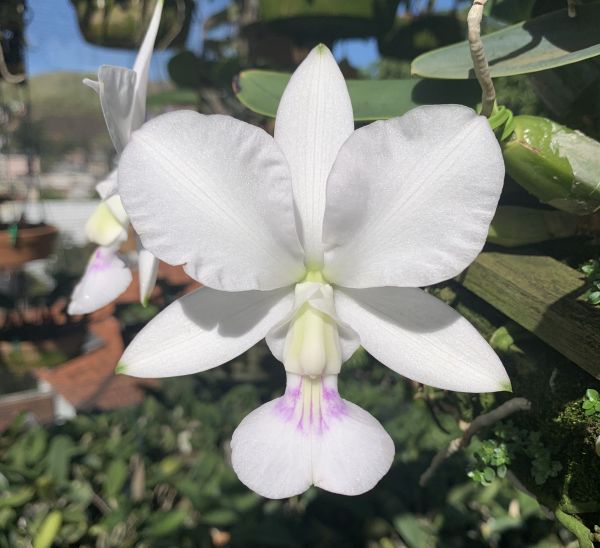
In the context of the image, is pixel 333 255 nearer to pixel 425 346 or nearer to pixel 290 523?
pixel 425 346

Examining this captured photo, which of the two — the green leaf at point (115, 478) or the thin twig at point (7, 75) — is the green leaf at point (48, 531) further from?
the thin twig at point (7, 75)

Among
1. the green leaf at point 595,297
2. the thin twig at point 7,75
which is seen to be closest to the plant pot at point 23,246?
the thin twig at point 7,75

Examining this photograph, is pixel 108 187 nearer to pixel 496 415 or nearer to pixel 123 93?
pixel 123 93

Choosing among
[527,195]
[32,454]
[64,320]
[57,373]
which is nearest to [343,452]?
[527,195]

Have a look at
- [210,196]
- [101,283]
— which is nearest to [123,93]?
[210,196]

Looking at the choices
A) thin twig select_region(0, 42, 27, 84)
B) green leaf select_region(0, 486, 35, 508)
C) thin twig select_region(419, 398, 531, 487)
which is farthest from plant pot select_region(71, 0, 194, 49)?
thin twig select_region(419, 398, 531, 487)
